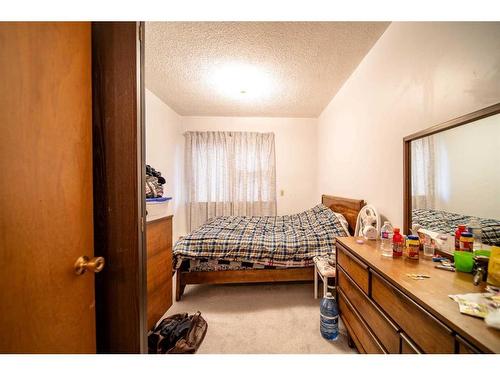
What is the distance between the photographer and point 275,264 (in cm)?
201

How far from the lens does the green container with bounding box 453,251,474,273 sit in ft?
2.97

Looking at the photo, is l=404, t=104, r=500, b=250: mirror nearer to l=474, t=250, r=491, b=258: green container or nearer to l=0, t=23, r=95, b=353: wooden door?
l=474, t=250, r=491, b=258: green container

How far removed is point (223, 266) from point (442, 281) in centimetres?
173

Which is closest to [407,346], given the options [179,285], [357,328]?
[357,328]

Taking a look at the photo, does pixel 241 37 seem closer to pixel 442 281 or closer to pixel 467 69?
pixel 467 69

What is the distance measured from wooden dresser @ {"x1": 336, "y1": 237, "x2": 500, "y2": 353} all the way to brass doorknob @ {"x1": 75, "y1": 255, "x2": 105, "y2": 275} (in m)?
1.17

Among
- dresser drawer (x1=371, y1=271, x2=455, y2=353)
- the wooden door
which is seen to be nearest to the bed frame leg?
the wooden door

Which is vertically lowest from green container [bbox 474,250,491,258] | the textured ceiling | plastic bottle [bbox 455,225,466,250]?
green container [bbox 474,250,491,258]

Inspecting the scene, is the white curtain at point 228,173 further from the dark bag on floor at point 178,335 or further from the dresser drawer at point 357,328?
the dresser drawer at point 357,328

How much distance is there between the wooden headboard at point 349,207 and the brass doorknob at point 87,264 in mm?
2307

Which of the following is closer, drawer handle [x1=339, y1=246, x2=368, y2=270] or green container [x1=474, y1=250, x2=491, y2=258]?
green container [x1=474, y1=250, x2=491, y2=258]

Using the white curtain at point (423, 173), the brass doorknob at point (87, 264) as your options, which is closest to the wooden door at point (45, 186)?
the brass doorknob at point (87, 264)

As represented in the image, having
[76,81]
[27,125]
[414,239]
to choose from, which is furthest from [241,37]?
[414,239]

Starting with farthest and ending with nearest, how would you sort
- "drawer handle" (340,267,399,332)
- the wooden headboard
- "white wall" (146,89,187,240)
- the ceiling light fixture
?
"white wall" (146,89,187,240)
the ceiling light fixture
the wooden headboard
"drawer handle" (340,267,399,332)
